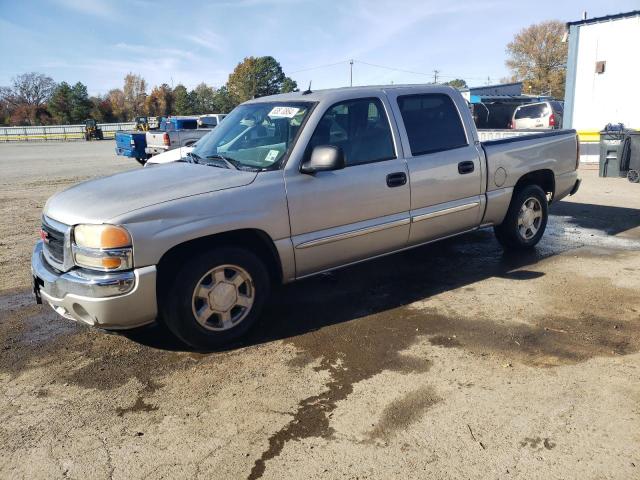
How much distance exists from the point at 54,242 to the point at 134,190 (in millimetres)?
679

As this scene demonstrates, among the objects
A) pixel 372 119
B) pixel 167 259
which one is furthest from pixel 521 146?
pixel 167 259

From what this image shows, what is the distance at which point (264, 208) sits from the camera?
381 centimetres

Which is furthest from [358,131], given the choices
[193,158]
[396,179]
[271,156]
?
[193,158]

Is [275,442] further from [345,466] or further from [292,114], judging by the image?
[292,114]

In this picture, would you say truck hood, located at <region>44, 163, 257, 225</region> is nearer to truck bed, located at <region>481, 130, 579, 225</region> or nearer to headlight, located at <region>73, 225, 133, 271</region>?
headlight, located at <region>73, 225, 133, 271</region>

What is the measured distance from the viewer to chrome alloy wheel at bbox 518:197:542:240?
5.89 metres

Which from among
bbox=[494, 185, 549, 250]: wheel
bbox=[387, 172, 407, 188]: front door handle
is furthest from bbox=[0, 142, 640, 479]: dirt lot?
bbox=[387, 172, 407, 188]: front door handle

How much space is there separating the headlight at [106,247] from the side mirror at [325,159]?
1435mm

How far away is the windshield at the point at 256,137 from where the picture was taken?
13.6 feet

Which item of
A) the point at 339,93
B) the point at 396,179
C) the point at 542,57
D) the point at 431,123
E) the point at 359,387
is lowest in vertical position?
the point at 359,387

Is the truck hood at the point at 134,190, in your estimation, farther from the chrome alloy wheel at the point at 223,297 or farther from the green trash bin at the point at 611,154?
the green trash bin at the point at 611,154

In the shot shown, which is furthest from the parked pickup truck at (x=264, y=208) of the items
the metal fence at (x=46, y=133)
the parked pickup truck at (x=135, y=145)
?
the metal fence at (x=46, y=133)

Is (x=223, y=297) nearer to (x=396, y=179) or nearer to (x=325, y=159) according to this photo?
(x=325, y=159)

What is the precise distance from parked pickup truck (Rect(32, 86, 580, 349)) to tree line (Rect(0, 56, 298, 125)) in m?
50.2
